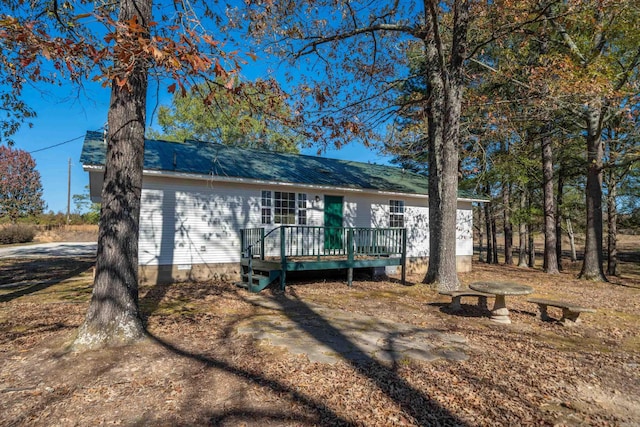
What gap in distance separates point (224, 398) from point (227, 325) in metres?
2.73

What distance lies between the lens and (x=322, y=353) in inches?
185

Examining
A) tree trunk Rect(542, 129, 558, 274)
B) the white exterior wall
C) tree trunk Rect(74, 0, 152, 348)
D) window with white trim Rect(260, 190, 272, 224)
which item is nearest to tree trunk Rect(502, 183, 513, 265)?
tree trunk Rect(542, 129, 558, 274)

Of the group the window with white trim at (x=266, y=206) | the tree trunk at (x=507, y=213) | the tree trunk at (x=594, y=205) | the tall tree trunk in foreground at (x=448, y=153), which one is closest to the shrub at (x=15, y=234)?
the window with white trim at (x=266, y=206)

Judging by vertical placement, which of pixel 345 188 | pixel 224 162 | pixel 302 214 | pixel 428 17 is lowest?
pixel 302 214

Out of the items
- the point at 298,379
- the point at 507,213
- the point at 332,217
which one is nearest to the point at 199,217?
the point at 332,217

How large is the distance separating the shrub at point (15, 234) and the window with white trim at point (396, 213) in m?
29.5

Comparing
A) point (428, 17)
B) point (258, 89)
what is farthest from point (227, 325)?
point (428, 17)

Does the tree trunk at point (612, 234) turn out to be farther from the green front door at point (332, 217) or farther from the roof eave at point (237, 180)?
the green front door at point (332, 217)

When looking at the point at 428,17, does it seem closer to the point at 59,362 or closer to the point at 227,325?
the point at 227,325

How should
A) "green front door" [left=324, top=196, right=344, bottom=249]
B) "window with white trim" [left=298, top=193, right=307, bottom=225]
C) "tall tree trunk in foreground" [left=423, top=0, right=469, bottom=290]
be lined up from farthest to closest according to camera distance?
"green front door" [left=324, top=196, right=344, bottom=249] → "window with white trim" [left=298, top=193, right=307, bottom=225] → "tall tree trunk in foreground" [left=423, top=0, right=469, bottom=290]

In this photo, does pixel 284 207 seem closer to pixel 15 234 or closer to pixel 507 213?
pixel 507 213

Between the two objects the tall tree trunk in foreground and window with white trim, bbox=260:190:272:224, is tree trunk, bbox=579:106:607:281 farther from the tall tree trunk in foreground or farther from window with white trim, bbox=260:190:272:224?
window with white trim, bbox=260:190:272:224

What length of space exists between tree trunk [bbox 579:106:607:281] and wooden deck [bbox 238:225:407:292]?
265 inches

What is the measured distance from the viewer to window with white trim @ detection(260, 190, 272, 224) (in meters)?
11.9
